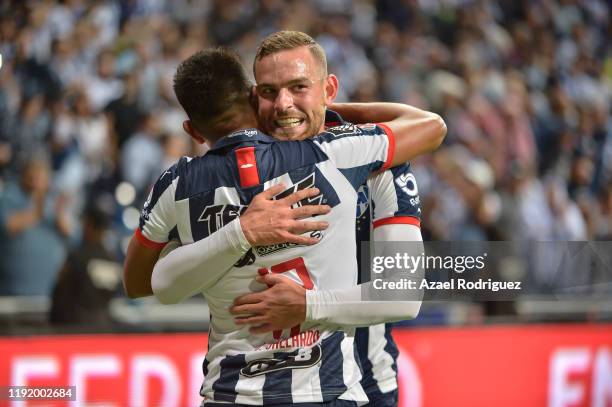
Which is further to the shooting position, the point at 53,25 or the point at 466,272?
the point at 53,25

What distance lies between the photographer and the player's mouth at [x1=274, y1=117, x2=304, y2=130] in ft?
9.02

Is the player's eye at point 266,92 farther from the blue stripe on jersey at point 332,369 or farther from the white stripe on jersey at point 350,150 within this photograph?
the blue stripe on jersey at point 332,369

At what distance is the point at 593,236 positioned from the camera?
8.99 m

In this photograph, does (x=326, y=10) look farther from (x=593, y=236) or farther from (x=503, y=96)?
(x=593, y=236)

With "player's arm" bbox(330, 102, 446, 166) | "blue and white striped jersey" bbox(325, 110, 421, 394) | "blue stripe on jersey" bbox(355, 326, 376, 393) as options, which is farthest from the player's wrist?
"blue stripe on jersey" bbox(355, 326, 376, 393)

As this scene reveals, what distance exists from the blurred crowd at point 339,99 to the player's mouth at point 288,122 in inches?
130

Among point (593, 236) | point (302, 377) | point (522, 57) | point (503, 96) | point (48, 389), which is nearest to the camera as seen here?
point (302, 377)

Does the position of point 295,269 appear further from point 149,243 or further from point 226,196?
point 149,243

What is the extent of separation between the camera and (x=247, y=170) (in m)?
2.58

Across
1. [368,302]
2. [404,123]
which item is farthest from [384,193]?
[368,302]

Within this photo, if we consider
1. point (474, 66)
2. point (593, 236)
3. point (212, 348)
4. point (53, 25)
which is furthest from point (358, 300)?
point (474, 66)

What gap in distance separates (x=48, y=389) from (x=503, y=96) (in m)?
6.35

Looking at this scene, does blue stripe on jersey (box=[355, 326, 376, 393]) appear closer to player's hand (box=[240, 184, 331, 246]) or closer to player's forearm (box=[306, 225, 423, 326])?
player's forearm (box=[306, 225, 423, 326])

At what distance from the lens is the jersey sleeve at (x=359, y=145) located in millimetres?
2631
